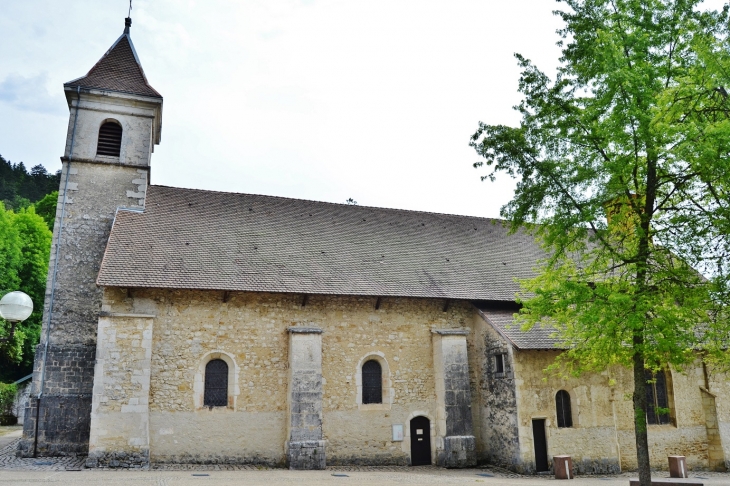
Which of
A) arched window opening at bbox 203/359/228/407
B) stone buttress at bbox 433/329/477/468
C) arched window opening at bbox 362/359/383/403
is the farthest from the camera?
arched window opening at bbox 362/359/383/403

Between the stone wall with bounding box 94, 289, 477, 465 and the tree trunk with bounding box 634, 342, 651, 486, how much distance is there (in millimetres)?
7204

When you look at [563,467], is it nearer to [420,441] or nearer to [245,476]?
[420,441]

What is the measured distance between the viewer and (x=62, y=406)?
1557 centimetres

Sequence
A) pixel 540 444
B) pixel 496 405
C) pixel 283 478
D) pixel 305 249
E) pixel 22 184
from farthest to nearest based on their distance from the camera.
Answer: pixel 22 184 < pixel 305 249 < pixel 496 405 < pixel 540 444 < pixel 283 478

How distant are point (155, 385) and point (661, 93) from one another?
14.2m

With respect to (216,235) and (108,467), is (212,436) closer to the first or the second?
(108,467)

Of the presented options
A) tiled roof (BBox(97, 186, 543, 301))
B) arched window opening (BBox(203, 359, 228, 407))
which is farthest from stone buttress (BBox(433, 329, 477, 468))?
arched window opening (BBox(203, 359, 228, 407))

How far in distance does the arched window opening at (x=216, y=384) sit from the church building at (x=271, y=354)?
0.06 meters

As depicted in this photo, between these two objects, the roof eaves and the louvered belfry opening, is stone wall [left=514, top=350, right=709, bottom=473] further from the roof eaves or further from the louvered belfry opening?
the louvered belfry opening

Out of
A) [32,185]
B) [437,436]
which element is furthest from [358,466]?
[32,185]

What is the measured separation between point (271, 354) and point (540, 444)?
27.5 ft

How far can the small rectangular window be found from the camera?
16.9 metres

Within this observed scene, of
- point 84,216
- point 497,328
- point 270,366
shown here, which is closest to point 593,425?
point 497,328

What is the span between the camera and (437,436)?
55.8ft
